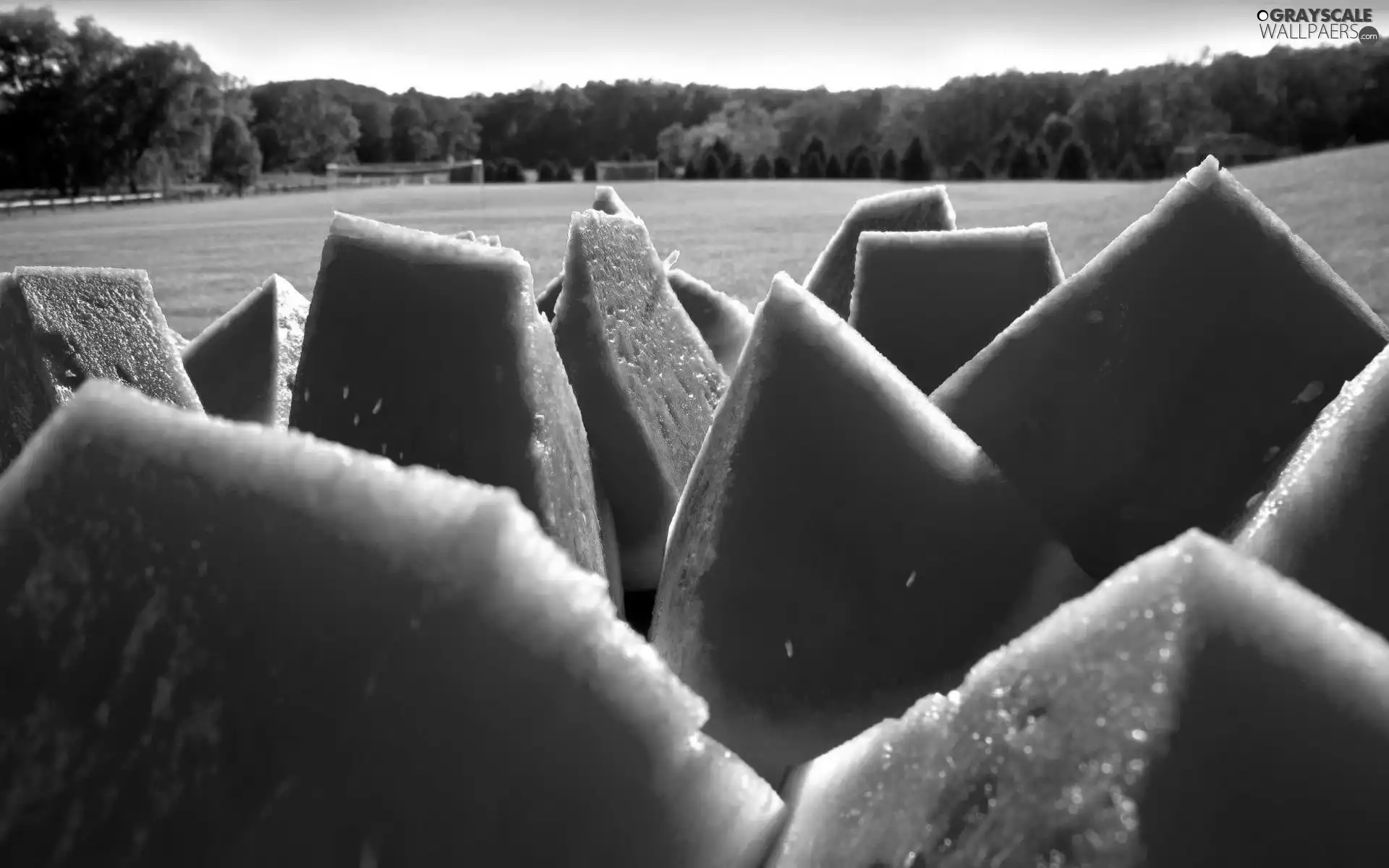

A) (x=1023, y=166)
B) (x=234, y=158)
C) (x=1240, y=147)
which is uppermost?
(x=234, y=158)

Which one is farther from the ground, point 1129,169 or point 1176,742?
point 1129,169

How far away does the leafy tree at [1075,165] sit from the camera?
1827 centimetres

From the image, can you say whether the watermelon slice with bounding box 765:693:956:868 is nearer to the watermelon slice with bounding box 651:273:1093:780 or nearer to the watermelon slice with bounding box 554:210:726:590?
the watermelon slice with bounding box 651:273:1093:780

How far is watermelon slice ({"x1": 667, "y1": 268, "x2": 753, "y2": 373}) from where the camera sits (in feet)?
2.27

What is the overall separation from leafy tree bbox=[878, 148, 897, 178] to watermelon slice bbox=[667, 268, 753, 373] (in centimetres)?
1998

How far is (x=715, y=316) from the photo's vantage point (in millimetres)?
709

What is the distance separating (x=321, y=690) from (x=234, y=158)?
3579cm

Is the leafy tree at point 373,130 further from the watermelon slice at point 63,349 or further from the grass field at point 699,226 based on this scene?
the watermelon slice at point 63,349

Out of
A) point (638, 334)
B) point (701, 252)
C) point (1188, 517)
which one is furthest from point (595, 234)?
point (701, 252)

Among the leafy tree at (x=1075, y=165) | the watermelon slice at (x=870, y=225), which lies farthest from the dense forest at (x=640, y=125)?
the watermelon slice at (x=870, y=225)

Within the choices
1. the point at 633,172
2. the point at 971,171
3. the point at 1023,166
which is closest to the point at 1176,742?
the point at 1023,166

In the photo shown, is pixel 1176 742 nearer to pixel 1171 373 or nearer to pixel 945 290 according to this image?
pixel 1171 373

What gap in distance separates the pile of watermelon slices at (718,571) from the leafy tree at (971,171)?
23692mm

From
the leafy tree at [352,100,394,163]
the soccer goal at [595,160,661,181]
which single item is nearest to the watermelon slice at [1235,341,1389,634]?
the soccer goal at [595,160,661,181]
